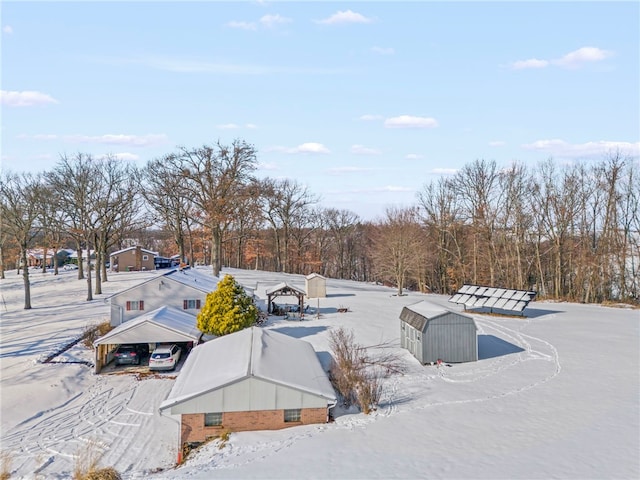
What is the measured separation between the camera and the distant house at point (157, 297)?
104ft

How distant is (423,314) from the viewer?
83.1ft

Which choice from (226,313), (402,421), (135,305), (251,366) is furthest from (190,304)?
(402,421)

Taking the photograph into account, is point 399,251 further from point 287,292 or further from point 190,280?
point 190,280

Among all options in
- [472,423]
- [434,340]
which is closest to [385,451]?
[472,423]

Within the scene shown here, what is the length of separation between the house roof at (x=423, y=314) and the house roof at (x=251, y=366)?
6.06 metres

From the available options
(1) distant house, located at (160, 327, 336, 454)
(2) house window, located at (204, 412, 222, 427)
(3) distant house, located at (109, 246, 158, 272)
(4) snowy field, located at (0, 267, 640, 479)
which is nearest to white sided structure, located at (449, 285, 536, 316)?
(4) snowy field, located at (0, 267, 640, 479)

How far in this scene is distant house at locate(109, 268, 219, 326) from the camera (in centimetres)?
3158

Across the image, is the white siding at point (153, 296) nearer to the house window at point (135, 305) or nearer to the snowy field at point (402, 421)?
the house window at point (135, 305)

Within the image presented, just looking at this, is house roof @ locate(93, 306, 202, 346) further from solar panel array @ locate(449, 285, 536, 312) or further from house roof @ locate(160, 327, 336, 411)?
solar panel array @ locate(449, 285, 536, 312)

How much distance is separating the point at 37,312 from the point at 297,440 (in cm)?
2792

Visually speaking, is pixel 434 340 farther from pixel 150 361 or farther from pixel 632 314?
pixel 632 314

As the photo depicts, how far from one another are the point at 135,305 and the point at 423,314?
60.5 feet

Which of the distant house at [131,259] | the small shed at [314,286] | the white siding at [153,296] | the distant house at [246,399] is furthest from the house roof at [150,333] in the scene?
the distant house at [131,259]

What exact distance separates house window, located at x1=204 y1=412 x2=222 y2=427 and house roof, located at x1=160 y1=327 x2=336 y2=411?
2.74 ft
